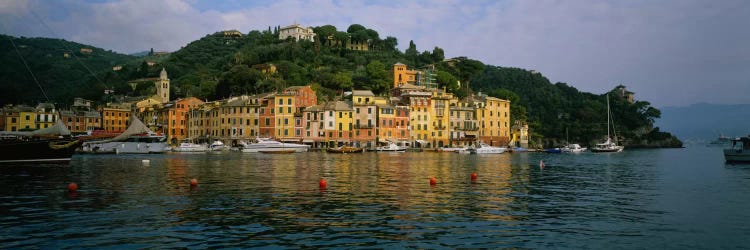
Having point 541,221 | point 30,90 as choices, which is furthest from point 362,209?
point 30,90

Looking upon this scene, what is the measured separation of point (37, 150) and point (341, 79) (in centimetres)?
7166

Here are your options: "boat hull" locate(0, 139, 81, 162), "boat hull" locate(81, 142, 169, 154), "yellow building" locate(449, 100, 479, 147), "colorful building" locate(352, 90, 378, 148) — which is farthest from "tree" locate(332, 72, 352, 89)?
"boat hull" locate(0, 139, 81, 162)

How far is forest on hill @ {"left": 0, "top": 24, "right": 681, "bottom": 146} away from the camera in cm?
11625

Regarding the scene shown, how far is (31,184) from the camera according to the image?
94.8ft

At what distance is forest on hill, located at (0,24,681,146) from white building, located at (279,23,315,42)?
11.4 feet

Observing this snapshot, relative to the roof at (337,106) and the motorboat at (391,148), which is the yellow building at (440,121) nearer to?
the motorboat at (391,148)

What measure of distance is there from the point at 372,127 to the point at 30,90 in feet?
257

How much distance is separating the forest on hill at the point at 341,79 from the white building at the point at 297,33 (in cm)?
346

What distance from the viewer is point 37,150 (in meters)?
46.4

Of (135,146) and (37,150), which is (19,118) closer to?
(135,146)

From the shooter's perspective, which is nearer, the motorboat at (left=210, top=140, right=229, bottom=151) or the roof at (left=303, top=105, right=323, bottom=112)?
the motorboat at (left=210, top=140, right=229, bottom=151)

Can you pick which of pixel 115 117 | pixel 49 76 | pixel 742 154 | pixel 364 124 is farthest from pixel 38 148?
pixel 49 76

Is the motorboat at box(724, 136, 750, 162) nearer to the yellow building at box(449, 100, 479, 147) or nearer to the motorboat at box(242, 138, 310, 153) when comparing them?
the yellow building at box(449, 100, 479, 147)

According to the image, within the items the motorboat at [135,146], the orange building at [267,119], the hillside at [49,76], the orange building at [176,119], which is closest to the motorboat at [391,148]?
the orange building at [267,119]
